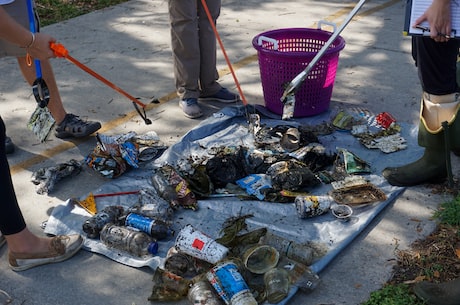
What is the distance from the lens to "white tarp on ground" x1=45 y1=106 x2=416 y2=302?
11.0 ft

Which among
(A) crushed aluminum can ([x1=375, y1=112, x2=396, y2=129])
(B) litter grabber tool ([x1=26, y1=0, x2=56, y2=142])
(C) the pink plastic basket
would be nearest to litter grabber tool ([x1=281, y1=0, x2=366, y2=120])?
(C) the pink plastic basket

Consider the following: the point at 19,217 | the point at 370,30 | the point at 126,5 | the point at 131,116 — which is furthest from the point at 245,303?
the point at 126,5

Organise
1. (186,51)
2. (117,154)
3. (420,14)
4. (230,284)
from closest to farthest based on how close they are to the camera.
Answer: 1. (230,284)
2. (420,14)
3. (117,154)
4. (186,51)

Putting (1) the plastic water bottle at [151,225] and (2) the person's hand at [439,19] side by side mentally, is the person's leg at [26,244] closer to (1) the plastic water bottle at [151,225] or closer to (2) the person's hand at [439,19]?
(1) the plastic water bottle at [151,225]

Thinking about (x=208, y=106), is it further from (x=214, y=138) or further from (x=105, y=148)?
(x=105, y=148)

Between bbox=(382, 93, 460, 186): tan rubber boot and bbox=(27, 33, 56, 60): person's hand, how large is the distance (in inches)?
85.4

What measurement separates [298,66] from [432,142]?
1.20m

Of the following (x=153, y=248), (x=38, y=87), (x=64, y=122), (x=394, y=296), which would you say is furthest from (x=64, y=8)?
(x=394, y=296)

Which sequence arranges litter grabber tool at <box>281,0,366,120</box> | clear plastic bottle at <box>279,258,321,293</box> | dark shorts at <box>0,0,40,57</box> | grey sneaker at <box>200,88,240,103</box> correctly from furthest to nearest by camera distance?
grey sneaker at <box>200,88,240,103</box>, litter grabber tool at <box>281,0,366,120</box>, dark shorts at <box>0,0,40,57</box>, clear plastic bottle at <box>279,258,321,293</box>

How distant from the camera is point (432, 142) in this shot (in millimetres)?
3662

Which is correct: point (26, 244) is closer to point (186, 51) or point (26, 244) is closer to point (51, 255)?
point (51, 255)

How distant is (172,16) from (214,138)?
39.9 inches

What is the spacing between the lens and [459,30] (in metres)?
3.15

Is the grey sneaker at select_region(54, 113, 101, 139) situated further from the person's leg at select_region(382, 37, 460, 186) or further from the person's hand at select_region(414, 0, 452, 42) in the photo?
the person's hand at select_region(414, 0, 452, 42)
